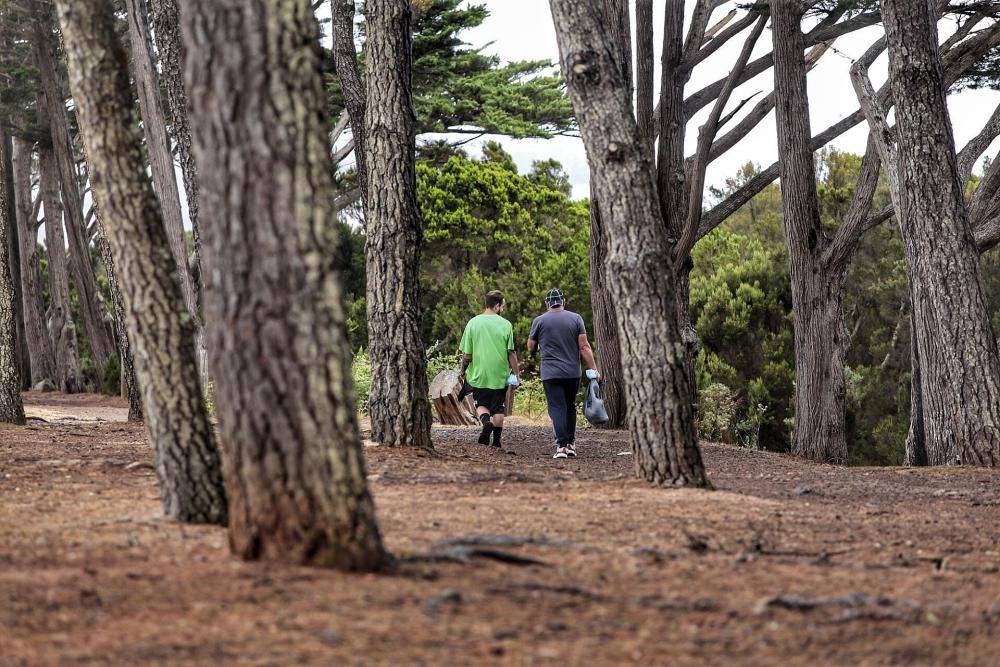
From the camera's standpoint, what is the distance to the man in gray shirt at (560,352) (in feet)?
37.0

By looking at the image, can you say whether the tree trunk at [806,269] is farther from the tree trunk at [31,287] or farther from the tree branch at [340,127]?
the tree trunk at [31,287]

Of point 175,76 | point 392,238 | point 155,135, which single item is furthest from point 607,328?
point 155,135

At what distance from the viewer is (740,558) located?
210 inches

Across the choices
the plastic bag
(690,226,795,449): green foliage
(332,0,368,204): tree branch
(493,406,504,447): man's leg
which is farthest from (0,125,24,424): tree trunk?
(690,226,795,449): green foliage

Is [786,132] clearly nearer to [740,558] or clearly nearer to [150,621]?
[740,558]

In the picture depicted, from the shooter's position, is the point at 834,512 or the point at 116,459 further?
the point at 116,459

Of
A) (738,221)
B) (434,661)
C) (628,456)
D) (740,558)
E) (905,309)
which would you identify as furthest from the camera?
→ (738,221)

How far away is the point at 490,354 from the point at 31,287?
22.9m

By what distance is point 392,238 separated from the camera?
1021 cm

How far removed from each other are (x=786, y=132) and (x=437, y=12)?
11.3m

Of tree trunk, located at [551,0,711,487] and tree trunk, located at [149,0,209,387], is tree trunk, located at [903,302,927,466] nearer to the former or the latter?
tree trunk, located at [551,0,711,487]

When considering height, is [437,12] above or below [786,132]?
above

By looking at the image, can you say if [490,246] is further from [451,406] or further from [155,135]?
[451,406]

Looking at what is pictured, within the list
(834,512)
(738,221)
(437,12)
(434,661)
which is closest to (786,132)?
(834,512)
